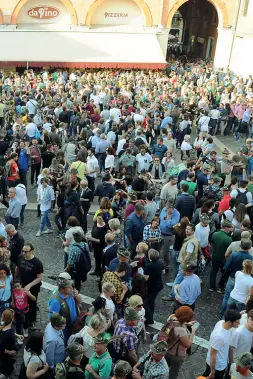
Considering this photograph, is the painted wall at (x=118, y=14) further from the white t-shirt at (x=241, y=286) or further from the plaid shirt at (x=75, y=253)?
the white t-shirt at (x=241, y=286)

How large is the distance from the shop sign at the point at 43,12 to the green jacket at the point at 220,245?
22.1 meters

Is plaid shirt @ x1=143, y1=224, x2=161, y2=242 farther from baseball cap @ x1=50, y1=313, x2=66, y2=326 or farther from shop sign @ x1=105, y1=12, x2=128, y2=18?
shop sign @ x1=105, y1=12, x2=128, y2=18

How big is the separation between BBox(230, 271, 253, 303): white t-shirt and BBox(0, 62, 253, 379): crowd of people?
15 millimetres

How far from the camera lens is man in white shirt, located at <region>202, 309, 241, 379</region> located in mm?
5484

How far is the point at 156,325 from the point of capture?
733cm

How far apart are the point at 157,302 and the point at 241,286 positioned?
182 centimetres

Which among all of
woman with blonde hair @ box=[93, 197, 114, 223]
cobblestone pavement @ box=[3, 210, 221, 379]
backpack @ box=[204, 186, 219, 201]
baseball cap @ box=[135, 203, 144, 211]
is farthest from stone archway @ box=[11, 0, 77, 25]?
baseball cap @ box=[135, 203, 144, 211]

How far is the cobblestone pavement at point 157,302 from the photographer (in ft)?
21.8

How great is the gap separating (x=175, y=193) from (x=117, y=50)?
1819 cm

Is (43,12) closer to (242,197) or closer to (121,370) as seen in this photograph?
(242,197)

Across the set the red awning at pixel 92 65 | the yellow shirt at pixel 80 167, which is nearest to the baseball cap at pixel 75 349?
the yellow shirt at pixel 80 167

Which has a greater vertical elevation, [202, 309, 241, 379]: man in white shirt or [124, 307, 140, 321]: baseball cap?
→ [124, 307, 140, 321]: baseball cap

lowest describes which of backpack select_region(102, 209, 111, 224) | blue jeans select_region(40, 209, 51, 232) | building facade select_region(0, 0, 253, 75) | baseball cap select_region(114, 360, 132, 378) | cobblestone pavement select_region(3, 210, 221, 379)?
cobblestone pavement select_region(3, 210, 221, 379)

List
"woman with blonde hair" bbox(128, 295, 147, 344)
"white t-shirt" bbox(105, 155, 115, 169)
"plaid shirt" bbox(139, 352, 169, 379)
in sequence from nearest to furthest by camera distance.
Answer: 1. "plaid shirt" bbox(139, 352, 169, 379)
2. "woman with blonde hair" bbox(128, 295, 147, 344)
3. "white t-shirt" bbox(105, 155, 115, 169)
